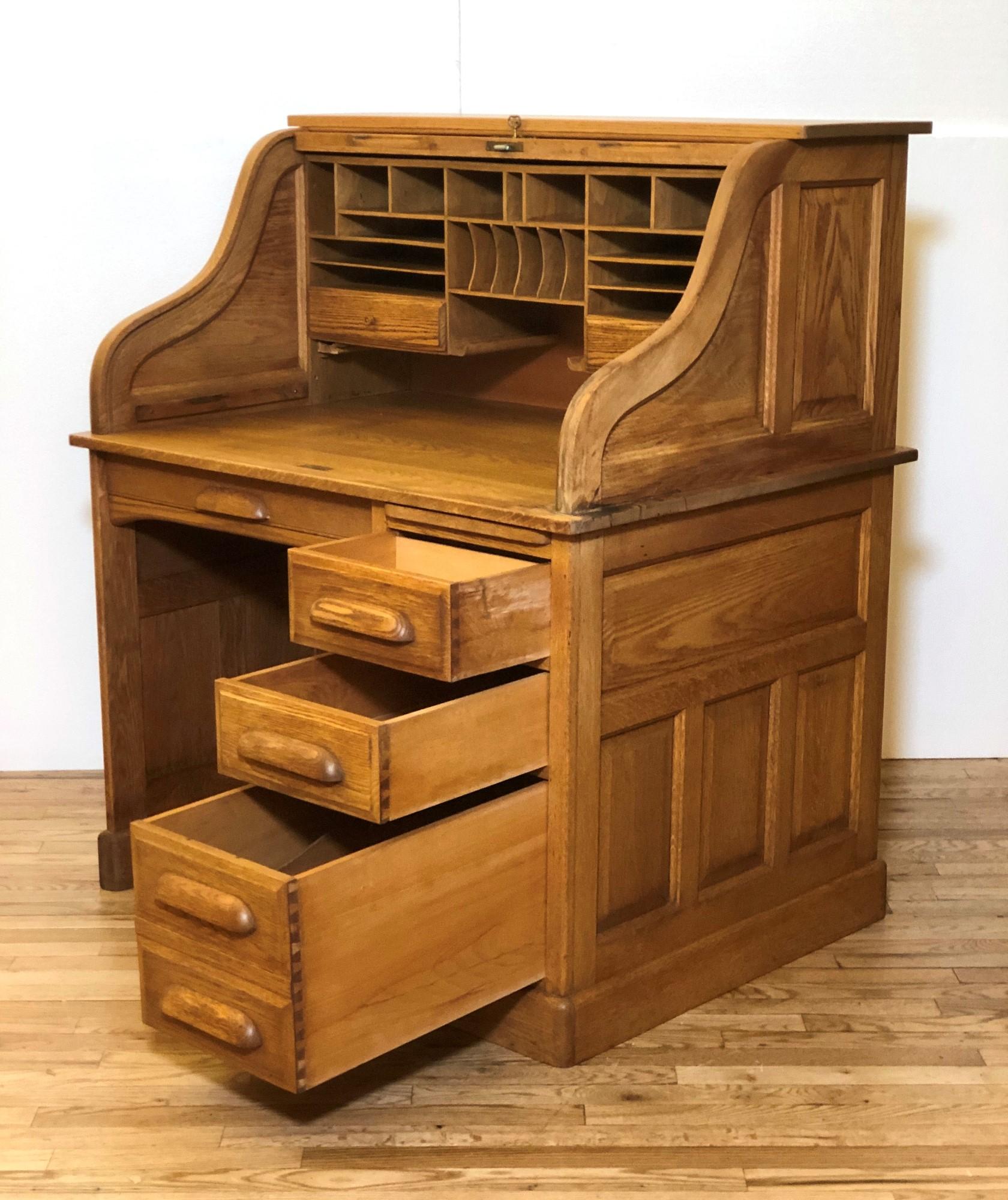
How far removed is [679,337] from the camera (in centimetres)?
256

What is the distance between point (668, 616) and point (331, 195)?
4.01 ft

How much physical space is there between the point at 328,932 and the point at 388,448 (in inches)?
39.0

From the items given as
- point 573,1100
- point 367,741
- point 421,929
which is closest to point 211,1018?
point 421,929

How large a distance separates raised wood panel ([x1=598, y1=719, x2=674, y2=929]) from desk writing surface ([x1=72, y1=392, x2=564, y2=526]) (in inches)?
16.2

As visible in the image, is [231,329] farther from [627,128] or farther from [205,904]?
[205,904]

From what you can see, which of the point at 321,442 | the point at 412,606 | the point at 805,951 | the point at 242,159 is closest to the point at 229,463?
the point at 321,442

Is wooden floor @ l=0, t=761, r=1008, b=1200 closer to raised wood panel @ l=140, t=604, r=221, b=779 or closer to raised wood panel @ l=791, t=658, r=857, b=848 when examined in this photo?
raised wood panel @ l=791, t=658, r=857, b=848

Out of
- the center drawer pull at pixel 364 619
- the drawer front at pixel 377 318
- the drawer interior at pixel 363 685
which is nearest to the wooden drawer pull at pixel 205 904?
the drawer interior at pixel 363 685

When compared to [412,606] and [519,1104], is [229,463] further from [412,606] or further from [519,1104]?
[519,1104]

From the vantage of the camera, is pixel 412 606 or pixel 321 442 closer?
pixel 412 606

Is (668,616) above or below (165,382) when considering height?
below

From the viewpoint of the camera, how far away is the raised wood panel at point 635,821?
267cm

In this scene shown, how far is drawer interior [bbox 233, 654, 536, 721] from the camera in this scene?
2592mm

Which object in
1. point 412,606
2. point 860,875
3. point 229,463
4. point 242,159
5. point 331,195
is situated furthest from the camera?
point 242,159
